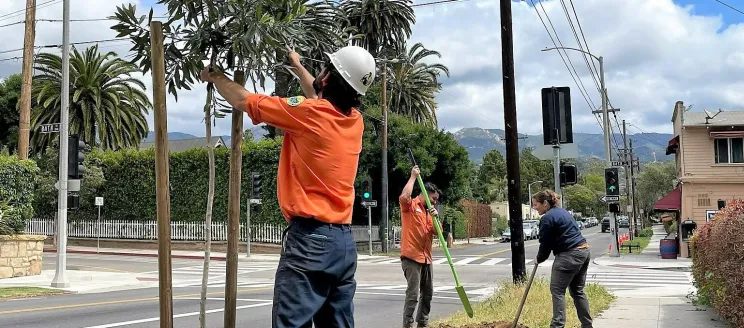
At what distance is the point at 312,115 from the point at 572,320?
705 centimetres

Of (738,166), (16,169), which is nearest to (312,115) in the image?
(16,169)

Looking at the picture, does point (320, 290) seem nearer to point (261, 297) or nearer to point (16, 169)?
point (261, 297)

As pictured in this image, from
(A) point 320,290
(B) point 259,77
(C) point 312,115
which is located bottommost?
(A) point 320,290

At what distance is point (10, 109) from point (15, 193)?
2983cm

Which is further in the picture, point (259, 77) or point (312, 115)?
point (259, 77)

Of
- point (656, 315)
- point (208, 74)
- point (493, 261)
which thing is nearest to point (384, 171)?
point (493, 261)

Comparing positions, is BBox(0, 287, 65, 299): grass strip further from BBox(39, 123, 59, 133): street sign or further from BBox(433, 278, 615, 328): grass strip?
BBox(433, 278, 615, 328): grass strip

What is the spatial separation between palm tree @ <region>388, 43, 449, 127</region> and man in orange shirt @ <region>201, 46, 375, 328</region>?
3983 centimetres

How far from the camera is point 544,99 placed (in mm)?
13547

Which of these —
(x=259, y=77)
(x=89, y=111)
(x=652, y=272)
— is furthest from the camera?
(x=89, y=111)

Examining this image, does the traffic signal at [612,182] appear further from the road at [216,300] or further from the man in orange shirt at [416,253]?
the man in orange shirt at [416,253]

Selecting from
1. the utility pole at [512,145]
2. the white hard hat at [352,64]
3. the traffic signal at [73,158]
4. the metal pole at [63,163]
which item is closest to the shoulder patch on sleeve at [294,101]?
the white hard hat at [352,64]

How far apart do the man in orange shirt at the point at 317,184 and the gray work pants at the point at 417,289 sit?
5.26m

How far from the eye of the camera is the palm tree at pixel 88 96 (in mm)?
34531
